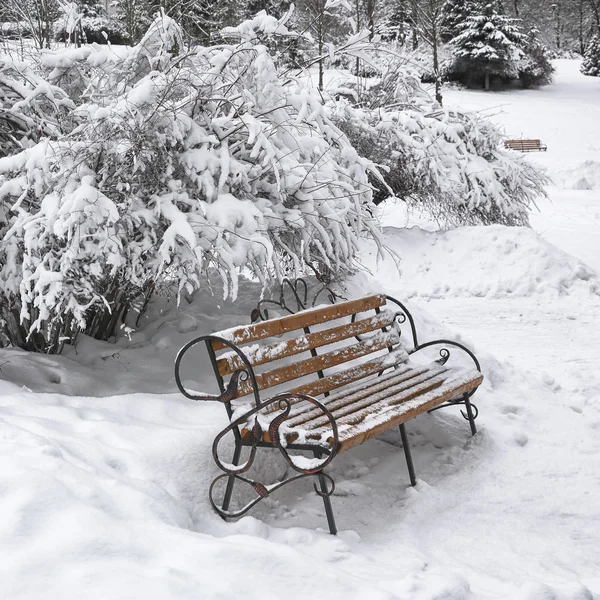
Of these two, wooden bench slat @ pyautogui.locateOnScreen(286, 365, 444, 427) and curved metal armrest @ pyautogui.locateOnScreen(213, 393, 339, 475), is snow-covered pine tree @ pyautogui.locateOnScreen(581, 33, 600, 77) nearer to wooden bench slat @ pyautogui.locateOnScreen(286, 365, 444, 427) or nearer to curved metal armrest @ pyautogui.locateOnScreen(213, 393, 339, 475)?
wooden bench slat @ pyautogui.locateOnScreen(286, 365, 444, 427)

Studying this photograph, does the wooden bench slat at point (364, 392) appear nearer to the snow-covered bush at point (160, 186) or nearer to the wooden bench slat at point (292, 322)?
the wooden bench slat at point (292, 322)

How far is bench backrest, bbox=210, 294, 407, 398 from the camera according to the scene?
335 centimetres

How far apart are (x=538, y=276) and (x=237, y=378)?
238 inches

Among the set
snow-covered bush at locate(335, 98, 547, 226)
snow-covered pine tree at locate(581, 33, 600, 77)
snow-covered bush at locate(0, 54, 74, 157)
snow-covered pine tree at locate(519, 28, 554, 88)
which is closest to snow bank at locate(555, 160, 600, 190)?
snow-covered bush at locate(335, 98, 547, 226)

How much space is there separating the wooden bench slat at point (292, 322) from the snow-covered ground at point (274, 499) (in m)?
0.53

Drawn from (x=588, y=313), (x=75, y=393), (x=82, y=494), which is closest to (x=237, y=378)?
(x=82, y=494)

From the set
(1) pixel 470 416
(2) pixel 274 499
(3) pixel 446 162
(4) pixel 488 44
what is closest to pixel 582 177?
(3) pixel 446 162

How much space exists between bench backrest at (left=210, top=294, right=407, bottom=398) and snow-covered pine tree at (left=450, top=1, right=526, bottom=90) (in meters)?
32.4

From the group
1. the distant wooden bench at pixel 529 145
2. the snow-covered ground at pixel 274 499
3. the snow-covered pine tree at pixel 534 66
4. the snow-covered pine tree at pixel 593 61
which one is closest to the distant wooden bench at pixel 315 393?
the snow-covered ground at pixel 274 499

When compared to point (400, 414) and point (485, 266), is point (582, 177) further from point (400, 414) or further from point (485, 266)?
point (400, 414)

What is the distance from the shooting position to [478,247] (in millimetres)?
9070

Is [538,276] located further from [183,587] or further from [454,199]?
[183,587]

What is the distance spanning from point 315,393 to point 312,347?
263 mm

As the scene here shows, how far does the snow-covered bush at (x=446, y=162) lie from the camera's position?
995 cm
